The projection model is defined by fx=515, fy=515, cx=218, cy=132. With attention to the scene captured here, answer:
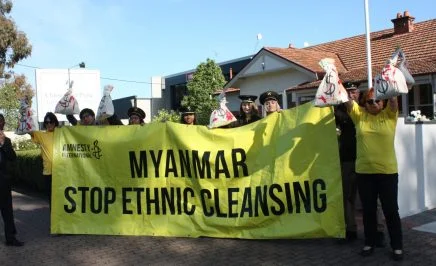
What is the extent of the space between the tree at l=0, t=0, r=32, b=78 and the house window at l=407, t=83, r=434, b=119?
877 inches

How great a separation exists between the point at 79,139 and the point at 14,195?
5616mm

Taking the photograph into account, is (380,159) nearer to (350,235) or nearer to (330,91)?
(330,91)

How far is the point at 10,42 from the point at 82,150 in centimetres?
2526

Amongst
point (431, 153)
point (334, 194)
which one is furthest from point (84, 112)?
point (431, 153)

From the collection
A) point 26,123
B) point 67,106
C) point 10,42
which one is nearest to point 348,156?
point 67,106

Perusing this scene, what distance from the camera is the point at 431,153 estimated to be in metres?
7.77

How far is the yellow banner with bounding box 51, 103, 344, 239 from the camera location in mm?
6223

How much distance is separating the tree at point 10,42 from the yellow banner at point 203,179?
24680mm

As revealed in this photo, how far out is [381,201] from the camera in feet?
18.1

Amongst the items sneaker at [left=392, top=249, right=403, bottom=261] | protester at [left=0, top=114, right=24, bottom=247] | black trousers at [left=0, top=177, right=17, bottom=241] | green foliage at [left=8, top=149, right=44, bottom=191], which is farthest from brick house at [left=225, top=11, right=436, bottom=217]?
black trousers at [left=0, top=177, right=17, bottom=241]

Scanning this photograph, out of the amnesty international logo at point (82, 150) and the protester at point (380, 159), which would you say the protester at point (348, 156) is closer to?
the protester at point (380, 159)

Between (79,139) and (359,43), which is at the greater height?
(359,43)

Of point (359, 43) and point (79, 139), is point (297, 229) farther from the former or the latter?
point (359, 43)

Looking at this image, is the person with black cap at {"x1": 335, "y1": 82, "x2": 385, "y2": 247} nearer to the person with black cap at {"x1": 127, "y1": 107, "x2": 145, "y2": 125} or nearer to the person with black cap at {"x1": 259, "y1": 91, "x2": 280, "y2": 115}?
the person with black cap at {"x1": 259, "y1": 91, "x2": 280, "y2": 115}
